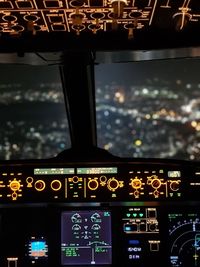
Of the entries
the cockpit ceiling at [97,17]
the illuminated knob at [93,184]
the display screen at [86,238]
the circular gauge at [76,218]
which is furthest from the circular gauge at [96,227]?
the cockpit ceiling at [97,17]

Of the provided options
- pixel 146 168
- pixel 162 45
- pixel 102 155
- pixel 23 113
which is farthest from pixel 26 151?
pixel 162 45

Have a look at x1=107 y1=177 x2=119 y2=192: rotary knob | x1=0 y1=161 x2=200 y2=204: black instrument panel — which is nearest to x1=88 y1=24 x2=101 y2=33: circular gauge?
x1=0 y1=161 x2=200 y2=204: black instrument panel

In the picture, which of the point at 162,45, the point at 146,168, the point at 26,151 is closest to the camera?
the point at 162,45

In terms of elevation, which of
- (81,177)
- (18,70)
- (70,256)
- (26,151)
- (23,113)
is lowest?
(70,256)

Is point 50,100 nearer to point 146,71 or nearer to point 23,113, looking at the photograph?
point 23,113

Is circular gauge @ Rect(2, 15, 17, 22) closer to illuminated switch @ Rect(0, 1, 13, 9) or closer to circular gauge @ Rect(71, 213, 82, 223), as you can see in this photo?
illuminated switch @ Rect(0, 1, 13, 9)

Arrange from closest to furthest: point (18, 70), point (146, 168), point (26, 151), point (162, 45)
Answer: point (162, 45)
point (146, 168)
point (18, 70)
point (26, 151)

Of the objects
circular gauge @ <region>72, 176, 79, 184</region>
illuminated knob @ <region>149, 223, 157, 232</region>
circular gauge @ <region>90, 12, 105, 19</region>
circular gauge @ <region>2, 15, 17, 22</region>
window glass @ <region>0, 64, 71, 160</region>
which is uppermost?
circular gauge @ <region>2, 15, 17, 22</region>

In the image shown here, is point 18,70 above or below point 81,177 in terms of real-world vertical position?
above
